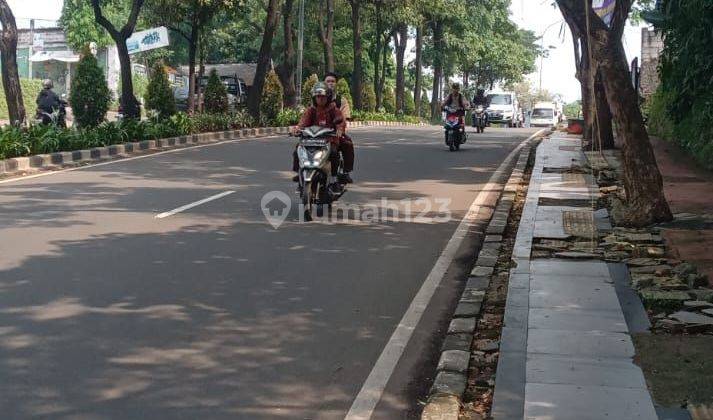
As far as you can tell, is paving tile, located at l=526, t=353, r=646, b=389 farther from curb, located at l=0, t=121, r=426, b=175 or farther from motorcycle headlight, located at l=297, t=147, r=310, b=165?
curb, located at l=0, t=121, r=426, b=175

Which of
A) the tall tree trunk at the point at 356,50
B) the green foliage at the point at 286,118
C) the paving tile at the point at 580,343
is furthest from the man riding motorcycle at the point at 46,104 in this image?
the tall tree trunk at the point at 356,50

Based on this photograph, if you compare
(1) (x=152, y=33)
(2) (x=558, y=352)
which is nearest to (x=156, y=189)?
(2) (x=558, y=352)

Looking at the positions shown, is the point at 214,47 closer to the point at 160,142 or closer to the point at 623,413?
the point at 160,142

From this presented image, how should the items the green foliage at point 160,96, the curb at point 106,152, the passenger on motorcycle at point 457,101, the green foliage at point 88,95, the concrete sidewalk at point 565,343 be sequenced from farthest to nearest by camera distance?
the green foliage at point 160,96 < the passenger on motorcycle at point 457,101 < the green foliage at point 88,95 < the curb at point 106,152 < the concrete sidewalk at point 565,343

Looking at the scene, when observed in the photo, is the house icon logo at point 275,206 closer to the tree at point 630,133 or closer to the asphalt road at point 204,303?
the asphalt road at point 204,303

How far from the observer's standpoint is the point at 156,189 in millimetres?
12906

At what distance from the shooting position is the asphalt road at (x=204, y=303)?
475 cm

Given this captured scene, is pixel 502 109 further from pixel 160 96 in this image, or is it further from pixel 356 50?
pixel 160 96

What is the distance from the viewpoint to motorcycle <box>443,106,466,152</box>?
22000 mm

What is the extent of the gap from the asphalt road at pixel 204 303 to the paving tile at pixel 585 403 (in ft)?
2.14

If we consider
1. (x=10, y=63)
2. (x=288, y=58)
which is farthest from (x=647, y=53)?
(x=10, y=63)

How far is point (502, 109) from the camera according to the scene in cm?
5369

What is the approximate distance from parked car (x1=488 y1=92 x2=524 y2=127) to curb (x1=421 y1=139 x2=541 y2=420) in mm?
43819

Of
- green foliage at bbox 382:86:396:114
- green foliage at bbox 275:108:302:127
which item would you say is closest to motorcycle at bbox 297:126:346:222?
green foliage at bbox 275:108:302:127
